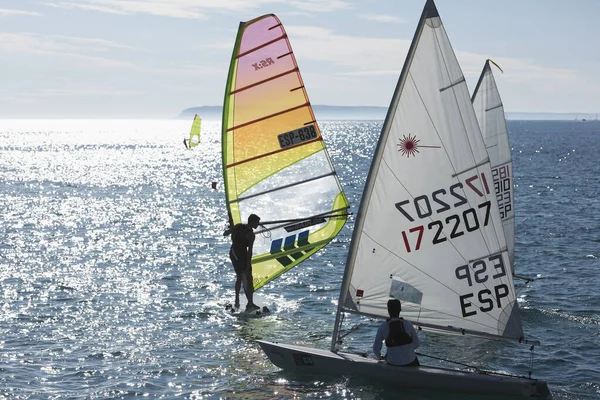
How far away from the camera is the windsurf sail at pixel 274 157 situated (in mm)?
18703

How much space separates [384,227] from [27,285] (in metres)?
14.5

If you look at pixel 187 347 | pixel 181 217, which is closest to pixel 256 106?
pixel 187 347

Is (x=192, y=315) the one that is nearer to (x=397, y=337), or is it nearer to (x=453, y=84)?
(x=397, y=337)

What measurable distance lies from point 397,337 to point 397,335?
0.18 feet

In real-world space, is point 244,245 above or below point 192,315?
above

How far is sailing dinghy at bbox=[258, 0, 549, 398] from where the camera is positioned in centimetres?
1264

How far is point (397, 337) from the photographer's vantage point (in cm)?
1289

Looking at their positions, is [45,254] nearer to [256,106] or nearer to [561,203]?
[256,106]

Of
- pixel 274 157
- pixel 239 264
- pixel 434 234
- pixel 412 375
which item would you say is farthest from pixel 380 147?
pixel 239 264

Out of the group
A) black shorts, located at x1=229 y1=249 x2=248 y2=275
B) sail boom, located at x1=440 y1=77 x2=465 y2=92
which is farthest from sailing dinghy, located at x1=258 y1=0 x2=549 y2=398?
black shorts, located at x1=229 y1=249 x2=248 y2=275

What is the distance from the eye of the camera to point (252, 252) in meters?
19.4

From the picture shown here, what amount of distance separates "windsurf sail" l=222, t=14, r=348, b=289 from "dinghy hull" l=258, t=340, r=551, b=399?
17.1 ft

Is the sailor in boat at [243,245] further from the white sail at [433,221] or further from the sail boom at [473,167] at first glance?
the sail boom at [473,167]

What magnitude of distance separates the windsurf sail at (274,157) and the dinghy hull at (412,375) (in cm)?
523
